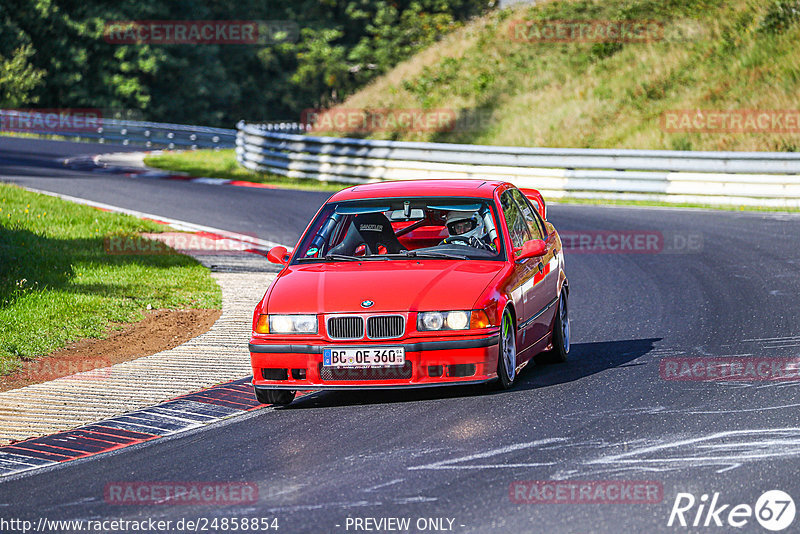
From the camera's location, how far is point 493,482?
20.2 feet

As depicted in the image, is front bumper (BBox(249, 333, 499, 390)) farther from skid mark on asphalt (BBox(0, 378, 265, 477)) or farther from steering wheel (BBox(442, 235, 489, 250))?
steering wheel (BBox(442, 235, 489, 250))

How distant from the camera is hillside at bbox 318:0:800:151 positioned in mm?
29281

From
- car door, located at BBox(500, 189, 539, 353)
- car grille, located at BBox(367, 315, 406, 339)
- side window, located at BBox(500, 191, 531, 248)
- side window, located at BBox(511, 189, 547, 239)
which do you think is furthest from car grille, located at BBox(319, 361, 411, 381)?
side window, located at BBox(511, 189, 547, 239)

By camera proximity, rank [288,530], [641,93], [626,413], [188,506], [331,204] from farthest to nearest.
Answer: [641,93], [331,204], [626,413], [188,506], [288,530]

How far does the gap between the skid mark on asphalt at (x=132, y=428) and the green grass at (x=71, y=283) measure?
228cm

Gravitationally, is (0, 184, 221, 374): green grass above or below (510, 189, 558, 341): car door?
below

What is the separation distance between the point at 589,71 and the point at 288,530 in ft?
101

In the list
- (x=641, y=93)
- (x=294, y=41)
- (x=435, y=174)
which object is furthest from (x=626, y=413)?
(x=294, y=41)

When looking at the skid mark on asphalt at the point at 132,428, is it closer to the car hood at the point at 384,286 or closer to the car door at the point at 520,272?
the car hood at the point at 384,286

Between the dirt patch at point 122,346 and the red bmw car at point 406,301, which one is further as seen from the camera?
the dirt patch at point 122,346

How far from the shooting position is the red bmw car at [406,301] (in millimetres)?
8070

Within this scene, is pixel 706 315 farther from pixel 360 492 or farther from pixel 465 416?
pixel 360 492

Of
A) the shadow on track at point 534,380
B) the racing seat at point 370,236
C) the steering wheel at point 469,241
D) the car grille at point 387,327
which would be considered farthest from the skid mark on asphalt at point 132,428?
the steering wheel at point 469,241

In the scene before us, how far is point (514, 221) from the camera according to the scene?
972 cm
